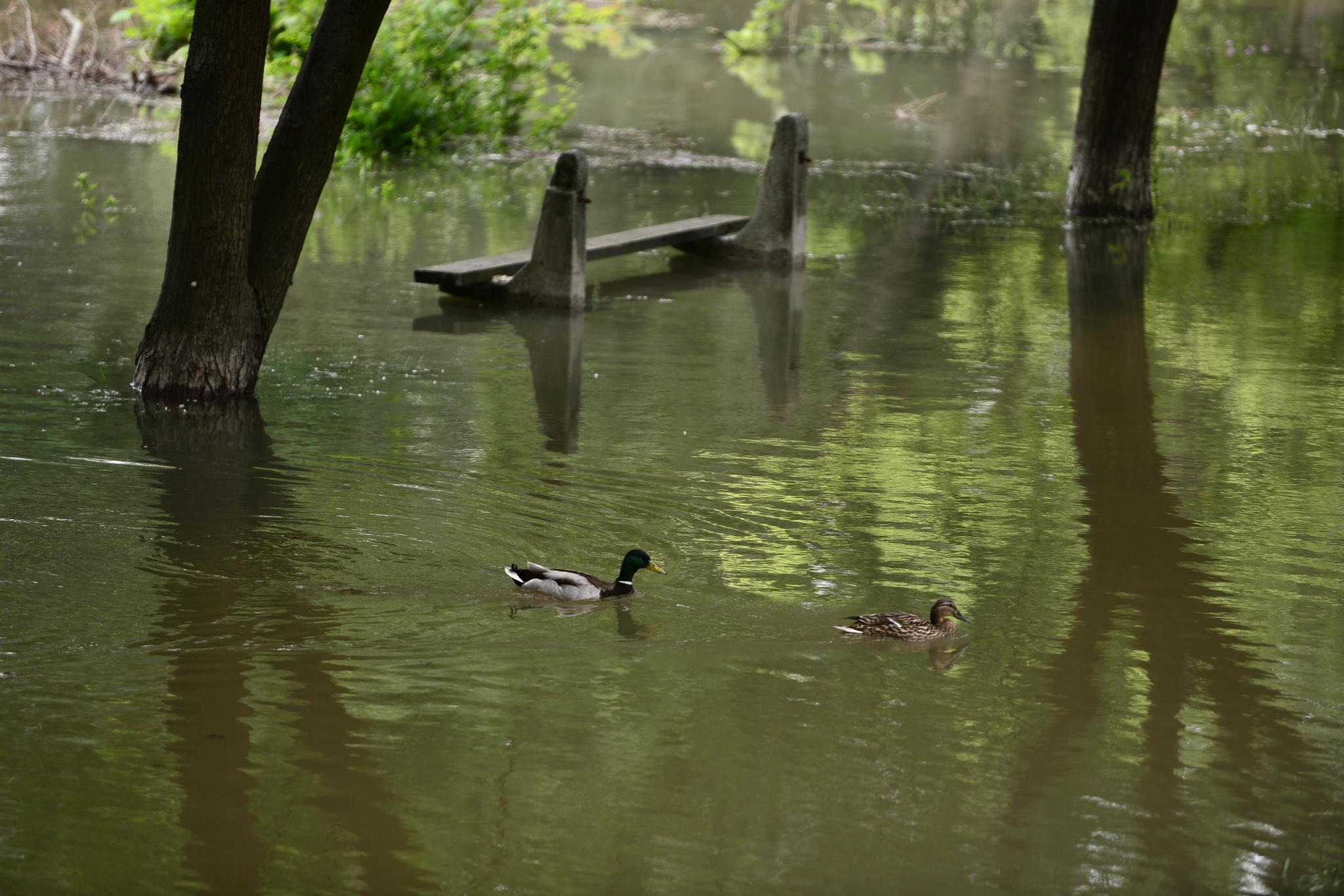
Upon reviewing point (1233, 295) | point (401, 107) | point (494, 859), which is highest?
point (401, 107)

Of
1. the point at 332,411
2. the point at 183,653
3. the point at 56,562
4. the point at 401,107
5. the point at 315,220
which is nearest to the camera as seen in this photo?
the point at 183,653

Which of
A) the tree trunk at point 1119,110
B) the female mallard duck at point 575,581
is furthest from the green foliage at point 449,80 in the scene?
the female mallard duck at point 575,581

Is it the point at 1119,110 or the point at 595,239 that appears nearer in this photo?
the point at 595,239

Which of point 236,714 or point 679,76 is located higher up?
point 679,76

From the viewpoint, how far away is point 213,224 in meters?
10.2

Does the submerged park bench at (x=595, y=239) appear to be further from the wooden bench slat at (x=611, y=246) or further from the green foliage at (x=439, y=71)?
the green foliage at (x=439, y=71)

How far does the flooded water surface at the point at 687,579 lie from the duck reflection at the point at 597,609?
0.09ft

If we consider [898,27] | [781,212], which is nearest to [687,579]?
[781,212]

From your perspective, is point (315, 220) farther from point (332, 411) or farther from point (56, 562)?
point (56, 562)

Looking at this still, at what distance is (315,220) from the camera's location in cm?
1738

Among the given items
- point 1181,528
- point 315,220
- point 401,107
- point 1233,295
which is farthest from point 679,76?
point 1181,528

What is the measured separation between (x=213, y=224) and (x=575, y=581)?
4.17 meters

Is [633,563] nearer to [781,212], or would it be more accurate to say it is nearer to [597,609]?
[597,609]

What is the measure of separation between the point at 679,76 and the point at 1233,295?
18.0 metres
